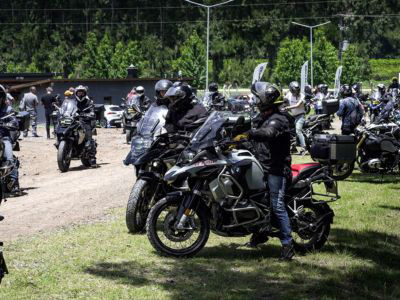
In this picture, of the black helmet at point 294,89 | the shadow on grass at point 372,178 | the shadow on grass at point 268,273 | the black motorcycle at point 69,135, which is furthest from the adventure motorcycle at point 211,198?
the black helmet at point 294,89

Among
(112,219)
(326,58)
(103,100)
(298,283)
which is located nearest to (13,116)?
(112,219)

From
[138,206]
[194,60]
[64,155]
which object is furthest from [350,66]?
[138,206]

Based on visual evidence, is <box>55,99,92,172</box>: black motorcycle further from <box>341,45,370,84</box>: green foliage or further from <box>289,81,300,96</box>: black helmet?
<box>341,45,370,84</box>: green foliage

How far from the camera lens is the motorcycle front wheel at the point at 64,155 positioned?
17.1m

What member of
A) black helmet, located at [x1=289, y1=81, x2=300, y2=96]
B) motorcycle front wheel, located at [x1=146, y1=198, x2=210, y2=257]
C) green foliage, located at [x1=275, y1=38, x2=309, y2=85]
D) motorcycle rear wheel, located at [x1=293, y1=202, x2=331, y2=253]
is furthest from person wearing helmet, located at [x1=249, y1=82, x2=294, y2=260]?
green foliage, located at [x1=275, y1=38, x2=309, y2=85]

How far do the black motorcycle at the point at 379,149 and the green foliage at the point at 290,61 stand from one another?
65.4 meters

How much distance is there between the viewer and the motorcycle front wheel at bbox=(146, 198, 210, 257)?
7.92 metres

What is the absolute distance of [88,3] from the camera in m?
91.9

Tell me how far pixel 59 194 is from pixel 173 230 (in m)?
5.87

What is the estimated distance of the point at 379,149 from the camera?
48.4 ft

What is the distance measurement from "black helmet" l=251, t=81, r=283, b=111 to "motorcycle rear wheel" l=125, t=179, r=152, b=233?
6.17 ft

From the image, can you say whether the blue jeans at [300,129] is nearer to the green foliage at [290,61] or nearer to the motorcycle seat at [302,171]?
the motorcycle seat at [302,171]

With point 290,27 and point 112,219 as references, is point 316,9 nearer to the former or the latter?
point 290,27

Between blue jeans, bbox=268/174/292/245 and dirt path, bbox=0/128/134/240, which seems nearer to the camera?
blue jeans, bbox=268/174/292/245
